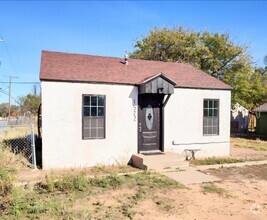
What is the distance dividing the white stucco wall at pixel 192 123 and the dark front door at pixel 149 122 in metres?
0.35

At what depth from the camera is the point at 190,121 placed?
11.1m

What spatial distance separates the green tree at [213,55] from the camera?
22.2 m

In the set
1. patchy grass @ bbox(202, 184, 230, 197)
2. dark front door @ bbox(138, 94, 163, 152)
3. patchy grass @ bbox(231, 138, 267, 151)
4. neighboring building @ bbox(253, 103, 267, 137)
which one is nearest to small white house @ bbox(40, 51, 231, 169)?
dark front door @ bbox(138, 94, 163, 152)

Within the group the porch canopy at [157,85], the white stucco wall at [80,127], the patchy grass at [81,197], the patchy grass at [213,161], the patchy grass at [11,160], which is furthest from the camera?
the patchy grass at [213,161]

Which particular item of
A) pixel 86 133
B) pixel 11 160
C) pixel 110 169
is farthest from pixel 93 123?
pixel 11 160

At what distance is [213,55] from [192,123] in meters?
13.9

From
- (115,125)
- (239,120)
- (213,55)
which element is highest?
(213,55)

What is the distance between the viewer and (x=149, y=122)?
10453 mm

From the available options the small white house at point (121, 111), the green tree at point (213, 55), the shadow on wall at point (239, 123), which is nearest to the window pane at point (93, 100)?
the small white house at point (121, 111)

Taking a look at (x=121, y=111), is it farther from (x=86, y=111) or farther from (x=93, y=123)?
(x=86, y=111)

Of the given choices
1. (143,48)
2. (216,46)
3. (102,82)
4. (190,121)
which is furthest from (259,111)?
(102,82)

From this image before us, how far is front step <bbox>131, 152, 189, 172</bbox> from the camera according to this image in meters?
9.05

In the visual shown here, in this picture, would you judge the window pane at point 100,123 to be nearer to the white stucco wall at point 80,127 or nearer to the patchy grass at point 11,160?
the white stucco wall at point 80,127

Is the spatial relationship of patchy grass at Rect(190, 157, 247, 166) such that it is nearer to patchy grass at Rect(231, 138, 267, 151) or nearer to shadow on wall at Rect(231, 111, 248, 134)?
patchy grass at Rect(231, 138, 267, 151)
